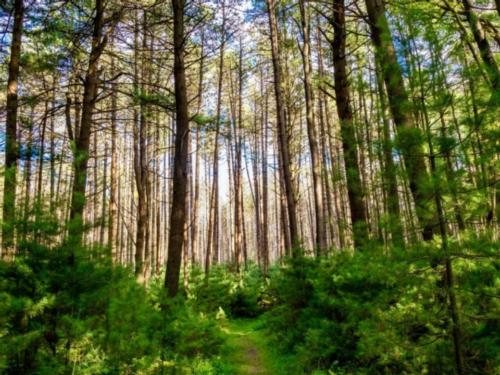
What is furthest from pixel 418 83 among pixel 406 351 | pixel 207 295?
pixel 207 295

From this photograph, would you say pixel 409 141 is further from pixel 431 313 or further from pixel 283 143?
pixel 283 143

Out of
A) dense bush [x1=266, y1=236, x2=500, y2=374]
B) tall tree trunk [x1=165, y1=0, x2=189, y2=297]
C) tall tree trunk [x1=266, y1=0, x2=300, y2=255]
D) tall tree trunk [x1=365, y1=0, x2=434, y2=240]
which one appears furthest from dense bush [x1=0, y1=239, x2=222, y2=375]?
tall tree trunk [x1=266, y1=0, x2=300, y2=255]

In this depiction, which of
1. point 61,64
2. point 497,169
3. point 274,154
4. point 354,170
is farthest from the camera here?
point 274,154

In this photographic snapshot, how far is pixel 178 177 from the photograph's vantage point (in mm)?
6559

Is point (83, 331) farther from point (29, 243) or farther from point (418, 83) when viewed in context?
point (418, 83)

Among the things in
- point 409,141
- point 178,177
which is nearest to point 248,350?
point 178,177

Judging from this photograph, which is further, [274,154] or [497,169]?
[274,154]

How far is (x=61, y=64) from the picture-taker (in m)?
7.52

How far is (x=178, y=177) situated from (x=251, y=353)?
4239 mm

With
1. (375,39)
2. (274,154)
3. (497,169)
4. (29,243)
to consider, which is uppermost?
(274,154)

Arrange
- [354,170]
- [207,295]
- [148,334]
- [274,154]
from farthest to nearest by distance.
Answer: [274,154], [207,295], [148,334], [354,170]

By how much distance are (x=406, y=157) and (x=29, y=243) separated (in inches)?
153

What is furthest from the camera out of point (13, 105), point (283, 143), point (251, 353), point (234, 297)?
point (234, 297)

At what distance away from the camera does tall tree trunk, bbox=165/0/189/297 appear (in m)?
6.42
